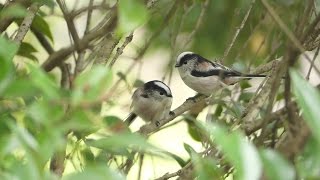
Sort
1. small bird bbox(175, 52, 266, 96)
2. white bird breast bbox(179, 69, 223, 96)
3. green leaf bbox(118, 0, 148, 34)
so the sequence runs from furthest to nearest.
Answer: white bird breast bbox(179, 69, 223, 96)
small bird bbox(175, 52, 266, 96)
green leaf bbox(118, 0, 148, 34)

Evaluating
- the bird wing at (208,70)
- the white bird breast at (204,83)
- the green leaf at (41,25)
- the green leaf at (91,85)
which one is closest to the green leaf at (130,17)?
the green leaf at (91,85)

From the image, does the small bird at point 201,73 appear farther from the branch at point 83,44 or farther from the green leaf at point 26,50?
the green leaf at point 26,50

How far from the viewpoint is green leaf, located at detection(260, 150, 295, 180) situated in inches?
29.0

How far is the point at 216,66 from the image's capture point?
268 cm

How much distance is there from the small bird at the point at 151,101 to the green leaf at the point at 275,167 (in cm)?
171

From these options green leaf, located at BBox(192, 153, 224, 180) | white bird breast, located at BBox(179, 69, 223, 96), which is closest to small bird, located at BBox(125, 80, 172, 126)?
white bird breast, located at BBox(179, 69, 223, 96)

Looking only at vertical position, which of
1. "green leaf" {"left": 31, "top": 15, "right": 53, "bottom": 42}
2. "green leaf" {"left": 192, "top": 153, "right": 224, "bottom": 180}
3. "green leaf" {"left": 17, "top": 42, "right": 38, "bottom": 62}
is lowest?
"green leaf" {"left": 192, "top": 153, "right": 224, "bottom": 180}

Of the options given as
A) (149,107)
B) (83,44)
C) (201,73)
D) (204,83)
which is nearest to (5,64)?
(83,44)

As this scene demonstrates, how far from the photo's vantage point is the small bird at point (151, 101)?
2.55 m

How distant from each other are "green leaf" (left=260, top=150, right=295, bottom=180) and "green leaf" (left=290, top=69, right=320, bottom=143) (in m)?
0.05

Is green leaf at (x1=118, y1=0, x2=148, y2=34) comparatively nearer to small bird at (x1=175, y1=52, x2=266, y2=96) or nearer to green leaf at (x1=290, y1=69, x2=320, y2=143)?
green leaf at (x1=290, y1=69, x2=320, y2=143)

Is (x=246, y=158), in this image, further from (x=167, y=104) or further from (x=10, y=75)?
(x=167, y=104)

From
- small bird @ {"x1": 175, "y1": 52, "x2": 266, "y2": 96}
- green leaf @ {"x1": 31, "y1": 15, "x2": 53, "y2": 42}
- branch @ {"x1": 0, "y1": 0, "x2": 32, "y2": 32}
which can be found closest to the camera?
branch @ {"x1": 0, "y1": 0, "x2": 32, "y2": 32}

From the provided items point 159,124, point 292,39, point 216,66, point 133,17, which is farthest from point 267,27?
point 133,17
